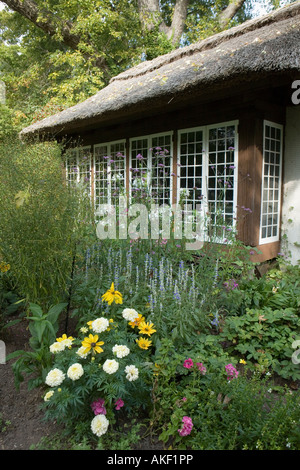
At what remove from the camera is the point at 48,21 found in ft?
39.9

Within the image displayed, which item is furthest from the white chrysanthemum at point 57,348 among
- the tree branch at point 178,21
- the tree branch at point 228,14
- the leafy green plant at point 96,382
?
the tree branch at point 228,14

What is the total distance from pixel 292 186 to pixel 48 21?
11.8 metres

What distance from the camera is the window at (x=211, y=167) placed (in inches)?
186

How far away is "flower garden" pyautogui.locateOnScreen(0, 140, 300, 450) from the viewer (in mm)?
1743

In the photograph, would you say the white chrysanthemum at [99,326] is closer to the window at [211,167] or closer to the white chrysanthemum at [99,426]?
the white chrysanthemum at [99,426]

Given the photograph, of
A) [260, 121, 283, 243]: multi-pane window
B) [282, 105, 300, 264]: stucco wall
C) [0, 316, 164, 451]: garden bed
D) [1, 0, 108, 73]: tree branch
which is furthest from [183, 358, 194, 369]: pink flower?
[1, 0, 108, 73]: tree branch

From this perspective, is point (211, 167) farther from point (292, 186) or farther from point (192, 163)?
point (292, 186)

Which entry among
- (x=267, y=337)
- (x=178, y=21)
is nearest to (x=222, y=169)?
(x=267, y=337)

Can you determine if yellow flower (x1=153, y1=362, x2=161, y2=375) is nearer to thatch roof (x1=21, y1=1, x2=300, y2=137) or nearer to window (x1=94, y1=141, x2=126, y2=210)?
thatch roof (x1=21, y1=1, x2=300, y2=137)

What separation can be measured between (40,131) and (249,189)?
605cm

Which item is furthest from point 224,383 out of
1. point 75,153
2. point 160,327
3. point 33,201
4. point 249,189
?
point 75,153

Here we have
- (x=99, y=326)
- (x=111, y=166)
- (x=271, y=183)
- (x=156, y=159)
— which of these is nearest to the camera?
(x=99, y=326)

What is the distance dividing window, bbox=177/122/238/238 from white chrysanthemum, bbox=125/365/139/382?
2977 millimetres
